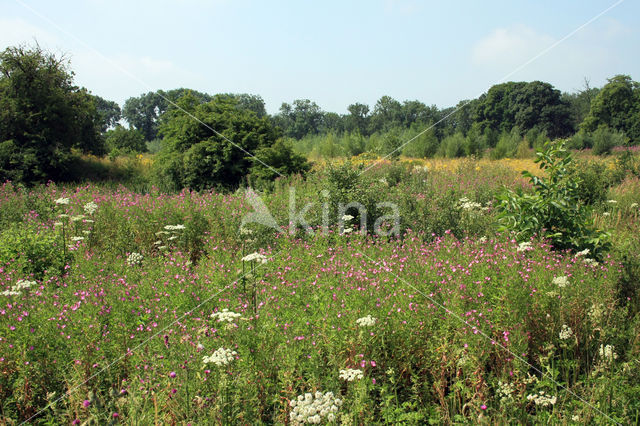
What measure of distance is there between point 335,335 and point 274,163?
977 centimetres

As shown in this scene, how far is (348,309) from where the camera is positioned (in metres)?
3.46

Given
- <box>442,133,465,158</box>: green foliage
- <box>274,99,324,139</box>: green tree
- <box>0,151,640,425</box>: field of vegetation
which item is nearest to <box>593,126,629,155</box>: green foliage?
<box>442,133,465,158</box>: green foliage

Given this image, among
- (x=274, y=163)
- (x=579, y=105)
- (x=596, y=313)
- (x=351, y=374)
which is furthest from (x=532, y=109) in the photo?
(x=351, y=374)

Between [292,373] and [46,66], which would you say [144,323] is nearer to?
[292,373]

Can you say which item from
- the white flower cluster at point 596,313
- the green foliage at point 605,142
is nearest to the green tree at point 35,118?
the white flower cluster at point 596,313

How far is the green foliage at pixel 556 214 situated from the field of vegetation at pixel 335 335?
0.04 metres

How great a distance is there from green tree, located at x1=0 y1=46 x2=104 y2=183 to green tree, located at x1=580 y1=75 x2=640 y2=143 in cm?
3631

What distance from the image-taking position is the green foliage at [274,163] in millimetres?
11789

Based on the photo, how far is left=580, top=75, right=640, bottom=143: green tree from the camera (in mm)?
33844

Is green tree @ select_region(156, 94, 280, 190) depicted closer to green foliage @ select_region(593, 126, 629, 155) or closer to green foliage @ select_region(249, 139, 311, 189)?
green foliage @ select_region(249, 139, 311, 189)

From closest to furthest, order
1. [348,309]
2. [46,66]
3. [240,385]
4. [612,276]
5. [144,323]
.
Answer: [240,385] < [348,309] < [144,323] < [612,276] < [46,66]

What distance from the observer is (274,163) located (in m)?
12.5

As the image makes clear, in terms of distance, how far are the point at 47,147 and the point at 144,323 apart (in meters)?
12.7

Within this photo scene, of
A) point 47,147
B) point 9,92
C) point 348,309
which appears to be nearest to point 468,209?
point 348,309
